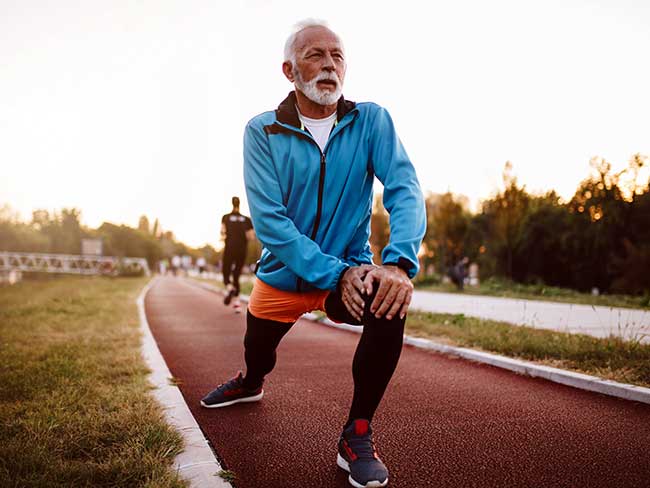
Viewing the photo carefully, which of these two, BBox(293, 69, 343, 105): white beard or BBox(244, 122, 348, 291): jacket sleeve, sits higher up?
BBox(293, 69, 343, 105): white beard

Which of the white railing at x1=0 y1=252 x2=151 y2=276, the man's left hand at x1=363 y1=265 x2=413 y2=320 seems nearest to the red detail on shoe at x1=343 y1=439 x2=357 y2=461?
the man's left hand at x1=363 y1=265 x2=413 y2=320

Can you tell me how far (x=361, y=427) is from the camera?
2178mm

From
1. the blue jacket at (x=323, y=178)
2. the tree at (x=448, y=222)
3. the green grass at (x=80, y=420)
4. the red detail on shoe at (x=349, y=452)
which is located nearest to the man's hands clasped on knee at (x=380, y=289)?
the blue jacket at (x=323, y=178)

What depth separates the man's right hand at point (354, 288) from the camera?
207 centimetres

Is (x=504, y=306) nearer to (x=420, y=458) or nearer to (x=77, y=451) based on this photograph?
(x=420, y=458)

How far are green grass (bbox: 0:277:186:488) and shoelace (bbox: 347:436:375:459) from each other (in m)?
0.75

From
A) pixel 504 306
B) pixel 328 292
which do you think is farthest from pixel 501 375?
pixel 504 306

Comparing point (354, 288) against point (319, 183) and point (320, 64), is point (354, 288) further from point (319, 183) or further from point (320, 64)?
point (320, 64)

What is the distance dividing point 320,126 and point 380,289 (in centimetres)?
100

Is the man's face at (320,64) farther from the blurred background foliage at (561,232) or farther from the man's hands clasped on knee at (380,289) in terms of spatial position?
the blurred background foliage at (561,232)

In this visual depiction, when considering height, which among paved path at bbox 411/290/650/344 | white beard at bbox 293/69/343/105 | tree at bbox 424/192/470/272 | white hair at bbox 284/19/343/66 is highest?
tree at bbox 424/192/470/272

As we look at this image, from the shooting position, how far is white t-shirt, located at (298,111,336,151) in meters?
2.49

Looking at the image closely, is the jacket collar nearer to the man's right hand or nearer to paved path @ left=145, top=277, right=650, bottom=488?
the man's right hand

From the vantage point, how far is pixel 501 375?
4.31 metres
